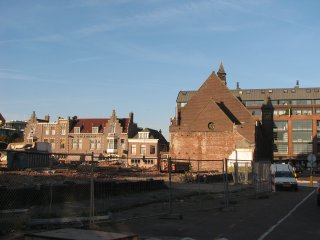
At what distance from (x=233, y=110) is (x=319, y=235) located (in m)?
66.0

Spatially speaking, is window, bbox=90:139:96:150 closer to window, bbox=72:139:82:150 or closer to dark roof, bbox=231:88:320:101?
window, bbox=72:139:82:150

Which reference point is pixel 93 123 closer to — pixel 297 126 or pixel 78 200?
pixel 297 126

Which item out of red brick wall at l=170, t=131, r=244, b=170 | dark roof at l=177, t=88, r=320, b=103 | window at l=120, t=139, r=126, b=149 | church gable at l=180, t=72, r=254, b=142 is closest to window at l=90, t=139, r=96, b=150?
window at l=120, t=139, r=126, b=149

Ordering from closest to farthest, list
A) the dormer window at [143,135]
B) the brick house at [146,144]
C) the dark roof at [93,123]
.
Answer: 1. the brick house at [146,144]
2. the dormer window at [143,135]
3. the dark roof at [93,123]

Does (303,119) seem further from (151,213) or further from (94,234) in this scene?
(94,234)

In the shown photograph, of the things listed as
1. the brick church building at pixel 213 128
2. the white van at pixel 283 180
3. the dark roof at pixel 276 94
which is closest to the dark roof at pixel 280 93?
the dark roof at pixel 276 94

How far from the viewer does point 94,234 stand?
9.84 metres

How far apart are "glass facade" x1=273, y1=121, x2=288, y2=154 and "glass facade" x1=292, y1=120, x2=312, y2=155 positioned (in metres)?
2.06

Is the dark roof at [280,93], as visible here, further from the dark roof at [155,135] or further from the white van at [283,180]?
the white van at [283,180]

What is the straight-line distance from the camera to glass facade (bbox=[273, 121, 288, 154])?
122 metres

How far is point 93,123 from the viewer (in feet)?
348

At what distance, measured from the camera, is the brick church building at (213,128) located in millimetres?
71125

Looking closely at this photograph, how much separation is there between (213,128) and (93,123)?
40.8 m

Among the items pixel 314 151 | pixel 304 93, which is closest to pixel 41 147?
pixel 314 151
